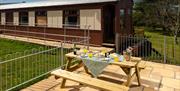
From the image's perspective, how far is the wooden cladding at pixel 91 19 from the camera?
498 inches

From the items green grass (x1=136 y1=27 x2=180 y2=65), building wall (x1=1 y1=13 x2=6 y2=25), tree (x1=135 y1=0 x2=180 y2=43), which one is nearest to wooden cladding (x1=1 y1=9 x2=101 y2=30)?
building wall (x1=1 y1=13 x2=6 y2=25)

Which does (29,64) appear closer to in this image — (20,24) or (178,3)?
(20,24)

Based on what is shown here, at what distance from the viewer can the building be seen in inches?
498

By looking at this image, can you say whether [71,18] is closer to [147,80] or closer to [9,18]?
[9,18]

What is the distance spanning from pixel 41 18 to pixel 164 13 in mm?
18850

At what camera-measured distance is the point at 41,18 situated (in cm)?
1569

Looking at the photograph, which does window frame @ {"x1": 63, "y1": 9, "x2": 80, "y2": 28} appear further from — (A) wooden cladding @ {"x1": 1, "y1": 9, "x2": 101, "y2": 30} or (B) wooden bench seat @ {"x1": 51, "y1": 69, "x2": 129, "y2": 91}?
(B) wooden bench seat @ {"x1": 51, "y1": 69, "x2": 129, "y2": 91}

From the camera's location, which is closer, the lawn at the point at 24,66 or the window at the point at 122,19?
the lawn at the point at 24,66

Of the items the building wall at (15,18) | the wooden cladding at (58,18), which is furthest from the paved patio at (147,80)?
the building wall at (15,18)

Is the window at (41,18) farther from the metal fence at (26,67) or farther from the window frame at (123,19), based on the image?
the window frame at (123,19)

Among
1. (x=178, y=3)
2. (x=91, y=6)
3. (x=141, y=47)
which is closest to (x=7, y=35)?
(x=91, y=6)

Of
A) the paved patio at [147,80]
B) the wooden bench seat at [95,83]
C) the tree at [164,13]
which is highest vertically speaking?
the tree at [164,13]

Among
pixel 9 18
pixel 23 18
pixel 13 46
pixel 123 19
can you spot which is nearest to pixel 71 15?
pixel 123 19

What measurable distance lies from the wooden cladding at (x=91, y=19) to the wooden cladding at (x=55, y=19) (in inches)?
68.2
